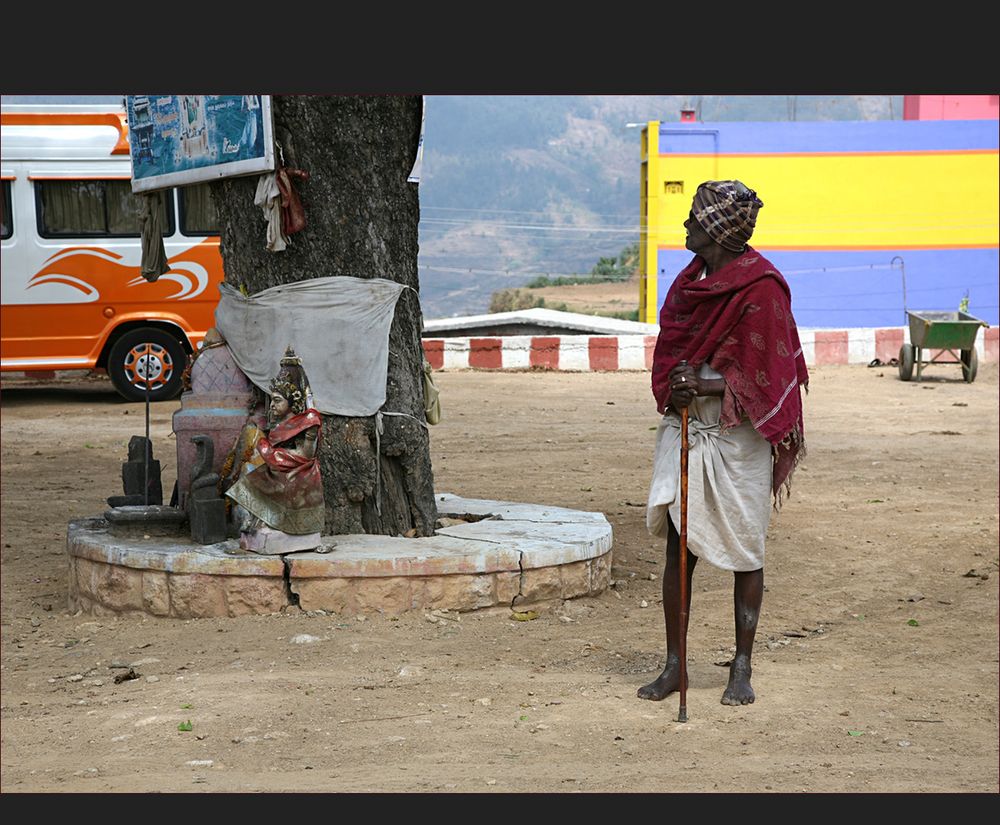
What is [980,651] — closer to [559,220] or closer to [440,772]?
[440,772]

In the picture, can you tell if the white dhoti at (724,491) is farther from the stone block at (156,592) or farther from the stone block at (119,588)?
the stone block at (119,588)

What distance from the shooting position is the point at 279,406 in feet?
18.6

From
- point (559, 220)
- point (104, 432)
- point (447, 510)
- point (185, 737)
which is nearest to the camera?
point (185, 737)

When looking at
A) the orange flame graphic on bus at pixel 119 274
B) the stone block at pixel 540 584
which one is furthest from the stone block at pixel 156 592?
the orange flame graphic on bus at pixel 119 274

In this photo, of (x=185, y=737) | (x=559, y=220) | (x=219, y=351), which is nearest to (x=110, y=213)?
(x=219, y=351)

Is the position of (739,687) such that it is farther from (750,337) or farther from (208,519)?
(208,519)

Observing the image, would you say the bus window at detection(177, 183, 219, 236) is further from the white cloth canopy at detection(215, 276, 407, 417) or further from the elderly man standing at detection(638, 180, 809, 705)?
the elderly man standing at detection(638, 180, 809, 705)

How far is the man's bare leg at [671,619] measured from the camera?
470cm

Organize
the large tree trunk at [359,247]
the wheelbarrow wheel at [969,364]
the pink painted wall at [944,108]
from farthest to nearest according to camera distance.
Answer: the pink painted wall at [944,108]
the wheelbarrow wheel at [969,364]
the large tree trunk at [359,247]

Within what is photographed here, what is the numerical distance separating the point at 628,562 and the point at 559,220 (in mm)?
94930

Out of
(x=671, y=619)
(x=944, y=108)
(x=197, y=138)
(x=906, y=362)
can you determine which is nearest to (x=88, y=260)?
(x=197, y=138)

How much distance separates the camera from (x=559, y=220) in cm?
10050

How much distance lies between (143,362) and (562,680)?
1022 cm

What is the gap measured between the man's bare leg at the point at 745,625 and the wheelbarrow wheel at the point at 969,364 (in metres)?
12.5
